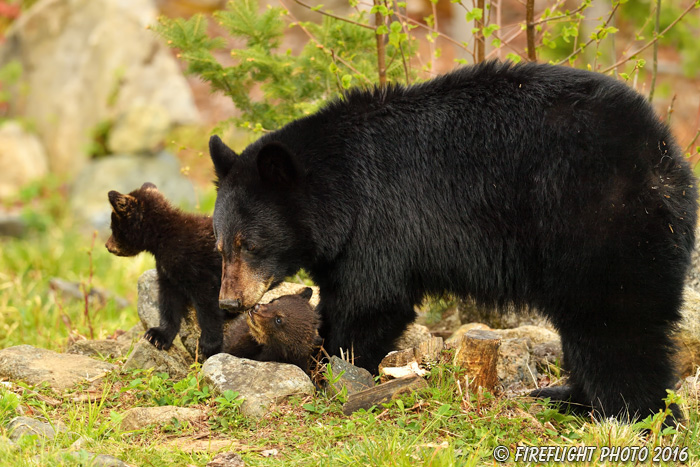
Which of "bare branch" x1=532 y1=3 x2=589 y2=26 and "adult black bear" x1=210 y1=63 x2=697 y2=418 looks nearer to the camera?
"adult black bear" x1=210 y1=63 x2=697 y2=418

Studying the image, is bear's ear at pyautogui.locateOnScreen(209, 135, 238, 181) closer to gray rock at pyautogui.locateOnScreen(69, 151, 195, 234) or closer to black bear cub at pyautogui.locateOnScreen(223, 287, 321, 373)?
black bear cub at pyautogui.locateOnScreen(223, 287, 321, 373)

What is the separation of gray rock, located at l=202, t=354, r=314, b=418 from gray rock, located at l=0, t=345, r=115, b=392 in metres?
0.91

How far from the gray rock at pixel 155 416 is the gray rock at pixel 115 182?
821cm

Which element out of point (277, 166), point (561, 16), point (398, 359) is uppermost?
point (561, 16)

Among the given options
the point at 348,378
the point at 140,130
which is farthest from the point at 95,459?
the point at 140,130

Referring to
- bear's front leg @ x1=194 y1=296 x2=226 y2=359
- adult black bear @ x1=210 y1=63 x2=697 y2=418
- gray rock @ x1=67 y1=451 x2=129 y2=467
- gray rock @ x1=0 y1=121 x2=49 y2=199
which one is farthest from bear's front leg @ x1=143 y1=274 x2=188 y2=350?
gray rock @ x1=0 y1=121 x2=49 y2=199

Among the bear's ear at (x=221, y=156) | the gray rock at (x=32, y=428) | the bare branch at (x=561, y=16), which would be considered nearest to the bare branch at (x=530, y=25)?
the bare branch at (x=561, y=16)

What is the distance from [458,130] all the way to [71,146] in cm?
1127

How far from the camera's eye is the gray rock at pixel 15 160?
1369 centimetres

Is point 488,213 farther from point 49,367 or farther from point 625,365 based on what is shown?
point 49,367

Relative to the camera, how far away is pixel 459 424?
415 cm

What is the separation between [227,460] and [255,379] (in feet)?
2.78

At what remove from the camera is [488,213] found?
4398 mm

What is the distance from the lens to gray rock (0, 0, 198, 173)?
13.7 m
